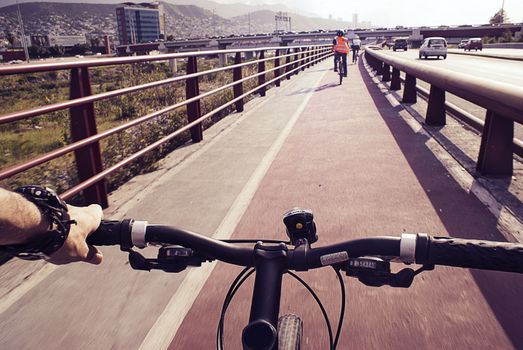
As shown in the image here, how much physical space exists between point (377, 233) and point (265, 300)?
9.34 feet

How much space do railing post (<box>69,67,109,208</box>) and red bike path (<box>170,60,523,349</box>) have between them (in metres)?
Answer: 1.60

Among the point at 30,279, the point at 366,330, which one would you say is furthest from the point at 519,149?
the point at 30,279

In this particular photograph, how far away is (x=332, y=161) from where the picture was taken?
6391 mm

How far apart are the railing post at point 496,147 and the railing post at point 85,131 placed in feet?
14.3

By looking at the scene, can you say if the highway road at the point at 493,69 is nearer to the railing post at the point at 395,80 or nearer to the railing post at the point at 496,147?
the railing post at the point at 395,80

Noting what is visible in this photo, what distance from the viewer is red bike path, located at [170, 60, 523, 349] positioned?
8.38 feet

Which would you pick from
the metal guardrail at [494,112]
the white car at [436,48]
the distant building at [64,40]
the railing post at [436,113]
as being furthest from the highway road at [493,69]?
the distant building at [64,40]

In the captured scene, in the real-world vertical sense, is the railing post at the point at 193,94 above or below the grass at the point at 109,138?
above

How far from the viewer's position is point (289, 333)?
1.54 m

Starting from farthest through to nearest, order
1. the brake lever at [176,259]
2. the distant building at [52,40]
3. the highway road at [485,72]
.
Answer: the distant building at [52,40] < the highway road at [485,72] < the brake lever at [176,259]

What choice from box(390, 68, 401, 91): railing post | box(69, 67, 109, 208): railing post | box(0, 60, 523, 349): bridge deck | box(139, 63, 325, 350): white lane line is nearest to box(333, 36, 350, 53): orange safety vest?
box(390, 68, 401, 91): railing post

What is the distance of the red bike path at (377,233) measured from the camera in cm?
255

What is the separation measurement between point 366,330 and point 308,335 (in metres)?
0.35

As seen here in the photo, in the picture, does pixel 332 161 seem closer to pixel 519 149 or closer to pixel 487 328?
pixel 519 149
